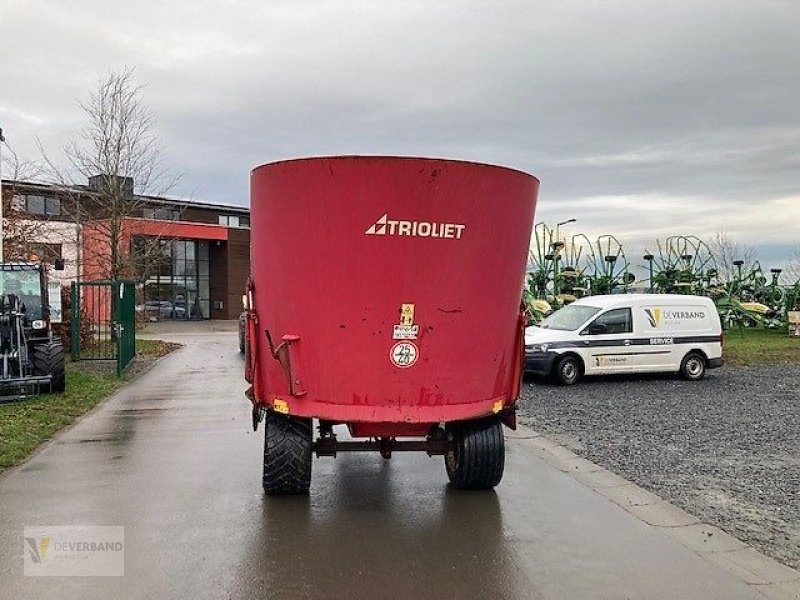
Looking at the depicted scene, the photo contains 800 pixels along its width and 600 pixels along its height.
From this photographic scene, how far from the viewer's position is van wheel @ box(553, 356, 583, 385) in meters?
14.6

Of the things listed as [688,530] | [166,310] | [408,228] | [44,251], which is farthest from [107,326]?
[166,310]

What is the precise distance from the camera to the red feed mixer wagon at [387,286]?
17.9 ft

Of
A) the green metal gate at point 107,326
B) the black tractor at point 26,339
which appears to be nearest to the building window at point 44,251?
the green metal gate at point 107,326

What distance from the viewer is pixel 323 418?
18.6 ft

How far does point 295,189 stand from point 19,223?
60.9 ft

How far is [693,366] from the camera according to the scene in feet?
51.1

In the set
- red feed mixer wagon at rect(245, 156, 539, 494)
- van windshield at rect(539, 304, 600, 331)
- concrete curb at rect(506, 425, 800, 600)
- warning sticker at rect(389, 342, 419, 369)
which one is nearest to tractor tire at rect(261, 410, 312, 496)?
red feed mixer wagon at rect(245, 156, 539, 494)

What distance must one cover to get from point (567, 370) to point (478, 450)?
863cm

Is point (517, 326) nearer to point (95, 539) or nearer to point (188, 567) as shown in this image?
point (188, 567)

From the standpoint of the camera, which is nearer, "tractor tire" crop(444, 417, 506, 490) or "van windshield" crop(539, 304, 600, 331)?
"tractor tire" crop(444, 417, 506, 490)

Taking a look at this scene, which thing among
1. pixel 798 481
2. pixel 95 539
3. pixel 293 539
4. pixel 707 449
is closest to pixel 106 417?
pixel 95 539

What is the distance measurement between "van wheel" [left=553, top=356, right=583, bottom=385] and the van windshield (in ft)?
2.32

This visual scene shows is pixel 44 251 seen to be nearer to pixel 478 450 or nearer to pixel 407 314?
pixel 478 450

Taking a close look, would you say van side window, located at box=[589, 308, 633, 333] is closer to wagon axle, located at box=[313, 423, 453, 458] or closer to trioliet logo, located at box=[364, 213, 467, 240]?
wagon axle, located at box=[313, 423, 453, 458]
